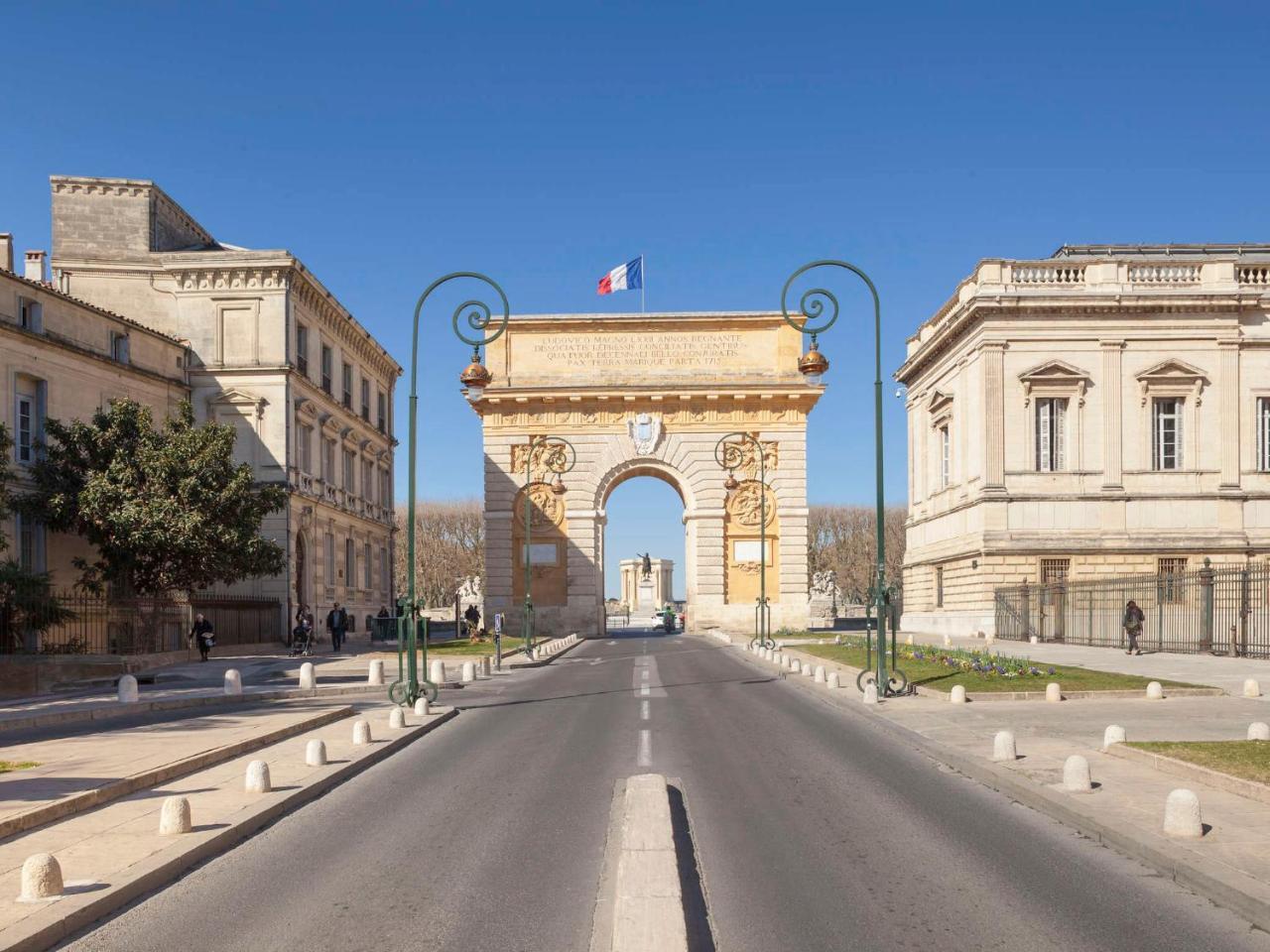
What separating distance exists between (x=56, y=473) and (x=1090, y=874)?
3173cm

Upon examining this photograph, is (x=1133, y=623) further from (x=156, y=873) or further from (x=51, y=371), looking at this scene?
(x=51, y=371)

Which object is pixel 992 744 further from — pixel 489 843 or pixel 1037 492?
pixel 1037 492

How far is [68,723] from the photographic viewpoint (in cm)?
1917

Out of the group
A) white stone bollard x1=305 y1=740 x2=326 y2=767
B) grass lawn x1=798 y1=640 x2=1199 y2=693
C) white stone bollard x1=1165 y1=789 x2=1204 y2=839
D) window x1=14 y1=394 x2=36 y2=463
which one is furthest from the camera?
window x1=14 y1=394 x2=36 y2=463

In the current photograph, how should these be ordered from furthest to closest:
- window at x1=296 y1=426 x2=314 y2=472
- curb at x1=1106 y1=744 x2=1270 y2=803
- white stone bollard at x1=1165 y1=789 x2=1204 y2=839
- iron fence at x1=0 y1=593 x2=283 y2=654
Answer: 1. window at x1=296 y1=426 x2=314 y2=472
2. iron fence at x1=0 y1=593 x2=283 y2=654
3. curb at x1=1106 y1=744 x2=1270 y2=803
4. white stone bollard at x1=1165 y1=789 x2=1204 y2=839

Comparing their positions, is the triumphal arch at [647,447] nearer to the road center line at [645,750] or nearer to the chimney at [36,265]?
the chimney at [36,265]

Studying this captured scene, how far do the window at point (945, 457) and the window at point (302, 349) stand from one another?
2733cm

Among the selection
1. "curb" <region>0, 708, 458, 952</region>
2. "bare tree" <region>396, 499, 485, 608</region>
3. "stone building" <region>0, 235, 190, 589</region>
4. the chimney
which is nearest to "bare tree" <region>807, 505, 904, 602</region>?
"bare tree" <region>396, 499, 485, 608</region>

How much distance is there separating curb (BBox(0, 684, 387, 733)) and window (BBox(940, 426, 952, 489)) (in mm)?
31796

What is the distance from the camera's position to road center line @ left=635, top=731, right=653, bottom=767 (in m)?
13.6

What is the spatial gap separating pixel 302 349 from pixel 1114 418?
31.8m

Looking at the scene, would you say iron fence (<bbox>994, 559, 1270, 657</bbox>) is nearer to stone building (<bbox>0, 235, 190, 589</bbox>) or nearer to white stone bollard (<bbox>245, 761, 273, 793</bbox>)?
white stone bollard (<bbox>245, 761, 273, 793</bbox>)

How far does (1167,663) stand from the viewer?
2833 cm

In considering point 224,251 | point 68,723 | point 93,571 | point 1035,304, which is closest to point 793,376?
point 1035,304
